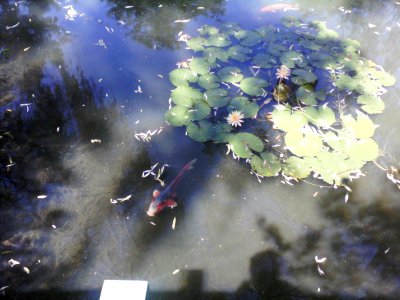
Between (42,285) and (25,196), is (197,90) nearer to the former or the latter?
(25,196)

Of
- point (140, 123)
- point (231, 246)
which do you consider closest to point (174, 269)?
point (231, 246)

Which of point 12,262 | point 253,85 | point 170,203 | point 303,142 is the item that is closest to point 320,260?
point 303,142

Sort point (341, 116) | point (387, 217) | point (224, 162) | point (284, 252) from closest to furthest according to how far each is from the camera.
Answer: point (284, 252) → point (387, 217) → point (224, 162) → point (341, 116)

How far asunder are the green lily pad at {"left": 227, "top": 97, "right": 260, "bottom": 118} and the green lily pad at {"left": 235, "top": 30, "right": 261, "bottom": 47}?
3.03 feet

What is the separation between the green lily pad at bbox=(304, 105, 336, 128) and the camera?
2648mm

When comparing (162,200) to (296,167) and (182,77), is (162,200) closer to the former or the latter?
(296,167)

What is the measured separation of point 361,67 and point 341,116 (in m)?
0.86

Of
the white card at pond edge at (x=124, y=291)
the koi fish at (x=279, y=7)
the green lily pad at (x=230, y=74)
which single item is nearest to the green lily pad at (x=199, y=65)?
the green lily pad at (x=230, y=74)

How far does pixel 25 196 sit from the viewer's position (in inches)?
88.8

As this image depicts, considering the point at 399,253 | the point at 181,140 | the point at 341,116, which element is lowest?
the point at 399,253

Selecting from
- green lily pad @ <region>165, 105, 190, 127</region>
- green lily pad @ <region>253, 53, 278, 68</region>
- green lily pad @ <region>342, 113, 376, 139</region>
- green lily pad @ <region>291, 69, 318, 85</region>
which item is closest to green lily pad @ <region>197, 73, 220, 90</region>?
green lily pad @ <region>165, 105, 190, 127</region>

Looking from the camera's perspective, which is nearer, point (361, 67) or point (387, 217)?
point (387, 217)

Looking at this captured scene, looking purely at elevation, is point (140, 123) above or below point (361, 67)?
below

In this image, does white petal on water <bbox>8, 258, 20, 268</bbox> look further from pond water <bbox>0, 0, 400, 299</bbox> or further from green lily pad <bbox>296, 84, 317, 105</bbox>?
green lily pad <bbox>296, 84, 317, 105</bbox>
